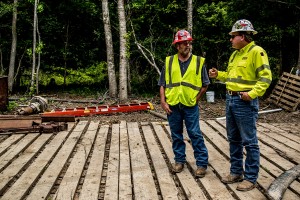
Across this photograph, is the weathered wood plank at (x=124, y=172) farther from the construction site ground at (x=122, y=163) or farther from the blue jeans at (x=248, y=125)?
the blue jeans at (x=248, y=125)

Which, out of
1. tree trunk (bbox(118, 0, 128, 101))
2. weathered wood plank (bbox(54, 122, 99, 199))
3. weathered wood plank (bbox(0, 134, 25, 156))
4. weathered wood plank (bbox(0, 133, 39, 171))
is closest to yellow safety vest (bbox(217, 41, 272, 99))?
weathered wood plank (bbox(54, 122, 99, 199))

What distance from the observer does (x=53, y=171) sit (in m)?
4.60

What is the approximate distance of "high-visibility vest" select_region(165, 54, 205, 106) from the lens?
4.28 m

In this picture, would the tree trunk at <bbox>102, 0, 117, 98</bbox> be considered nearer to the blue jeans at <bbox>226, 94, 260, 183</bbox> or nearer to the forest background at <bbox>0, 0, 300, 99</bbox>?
the forest background at <bbox>0, 0, 300, 99</bbox>

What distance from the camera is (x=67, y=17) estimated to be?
16.5 m

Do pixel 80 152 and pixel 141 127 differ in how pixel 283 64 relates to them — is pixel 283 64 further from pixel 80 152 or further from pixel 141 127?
pixel 80 152

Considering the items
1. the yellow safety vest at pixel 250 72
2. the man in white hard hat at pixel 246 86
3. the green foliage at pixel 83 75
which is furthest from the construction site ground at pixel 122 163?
the green foliage at pixel 83 75

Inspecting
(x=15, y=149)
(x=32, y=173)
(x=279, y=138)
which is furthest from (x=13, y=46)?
(x=279, y=138)

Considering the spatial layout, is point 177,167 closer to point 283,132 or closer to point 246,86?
point 246,86

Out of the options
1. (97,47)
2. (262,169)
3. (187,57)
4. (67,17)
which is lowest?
(262,169)

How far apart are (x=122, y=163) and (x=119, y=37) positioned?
908cm

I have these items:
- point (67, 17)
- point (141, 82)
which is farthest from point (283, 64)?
point (67, 17)

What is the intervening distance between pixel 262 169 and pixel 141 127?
331cm

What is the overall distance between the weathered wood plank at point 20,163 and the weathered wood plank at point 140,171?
4.93 feet
